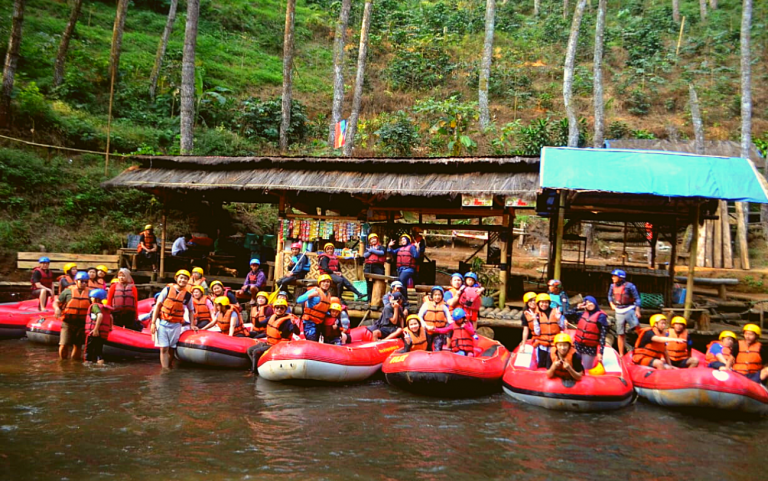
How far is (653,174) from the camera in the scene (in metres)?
12.0

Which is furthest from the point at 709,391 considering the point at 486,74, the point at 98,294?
the point at 486,74

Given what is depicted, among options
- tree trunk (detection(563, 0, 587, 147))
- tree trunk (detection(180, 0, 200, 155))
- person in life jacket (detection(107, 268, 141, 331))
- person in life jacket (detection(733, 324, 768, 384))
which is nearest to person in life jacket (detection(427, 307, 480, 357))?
person in life jacket (detection(733, 324, 768, 384))

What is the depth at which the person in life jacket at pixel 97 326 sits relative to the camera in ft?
36.9

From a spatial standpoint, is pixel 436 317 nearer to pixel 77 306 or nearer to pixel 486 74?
pixel 77 306

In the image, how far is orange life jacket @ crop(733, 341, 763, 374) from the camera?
9.80 m

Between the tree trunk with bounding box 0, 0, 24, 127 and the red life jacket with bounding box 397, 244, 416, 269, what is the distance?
47.0ft

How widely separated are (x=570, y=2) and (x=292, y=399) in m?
38.0

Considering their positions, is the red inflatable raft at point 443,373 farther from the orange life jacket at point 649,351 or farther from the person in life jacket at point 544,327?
the orange life jacket at point 649,351

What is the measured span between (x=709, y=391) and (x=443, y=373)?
3917 mm

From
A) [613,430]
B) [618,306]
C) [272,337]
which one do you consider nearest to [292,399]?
[272,337]

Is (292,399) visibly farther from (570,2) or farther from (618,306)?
(570,2)

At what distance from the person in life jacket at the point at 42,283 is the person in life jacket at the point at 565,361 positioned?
11008 mm

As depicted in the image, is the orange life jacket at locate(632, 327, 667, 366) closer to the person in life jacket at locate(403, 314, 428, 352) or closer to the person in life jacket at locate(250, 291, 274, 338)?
the person in life jacket at locate(403, 314, 428, 352)

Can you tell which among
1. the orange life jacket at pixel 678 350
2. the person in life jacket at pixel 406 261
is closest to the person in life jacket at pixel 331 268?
the person in life jacket at pixel 406 261
